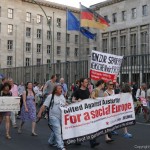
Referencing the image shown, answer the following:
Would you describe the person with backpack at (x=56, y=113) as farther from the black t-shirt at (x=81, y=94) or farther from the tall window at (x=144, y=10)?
the tall window at (x=144, y=10)

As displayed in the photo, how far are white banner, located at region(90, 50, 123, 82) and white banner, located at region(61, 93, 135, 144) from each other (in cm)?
364

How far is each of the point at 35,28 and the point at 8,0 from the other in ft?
23.8

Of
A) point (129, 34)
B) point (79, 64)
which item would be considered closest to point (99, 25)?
point (79, 64)

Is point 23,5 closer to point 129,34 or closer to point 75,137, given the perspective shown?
point 129,34

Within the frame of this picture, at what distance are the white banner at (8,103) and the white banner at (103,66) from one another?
126 inches

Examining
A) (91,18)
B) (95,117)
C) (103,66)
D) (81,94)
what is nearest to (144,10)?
(91,18)

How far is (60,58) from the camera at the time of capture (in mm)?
72188

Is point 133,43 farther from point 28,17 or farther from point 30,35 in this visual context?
point 28,17

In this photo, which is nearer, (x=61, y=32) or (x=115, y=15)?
(x=115, y=15)

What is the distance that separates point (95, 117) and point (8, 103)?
3505 mm

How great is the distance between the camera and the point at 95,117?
897 centimetres

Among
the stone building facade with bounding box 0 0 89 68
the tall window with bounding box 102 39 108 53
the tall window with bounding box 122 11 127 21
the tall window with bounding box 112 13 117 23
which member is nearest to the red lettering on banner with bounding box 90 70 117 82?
the stone building facade with bounding box 0 0 89 68

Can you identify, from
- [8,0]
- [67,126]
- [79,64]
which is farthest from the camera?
[8,0]

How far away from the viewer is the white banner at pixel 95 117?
8.45 meters
